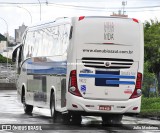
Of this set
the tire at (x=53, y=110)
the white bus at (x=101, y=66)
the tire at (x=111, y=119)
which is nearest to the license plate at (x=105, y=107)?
the white bus at (x=101, y=66)

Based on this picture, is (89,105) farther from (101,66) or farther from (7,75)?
(7,75)

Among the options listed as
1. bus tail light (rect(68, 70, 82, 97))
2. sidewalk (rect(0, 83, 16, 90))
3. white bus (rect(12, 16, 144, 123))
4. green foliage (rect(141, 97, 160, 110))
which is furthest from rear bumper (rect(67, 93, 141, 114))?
sidewalk (rect(0, 83, 16, 90))

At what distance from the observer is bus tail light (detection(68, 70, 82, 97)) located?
18294mm

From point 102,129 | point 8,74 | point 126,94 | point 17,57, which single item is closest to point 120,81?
point 126,94

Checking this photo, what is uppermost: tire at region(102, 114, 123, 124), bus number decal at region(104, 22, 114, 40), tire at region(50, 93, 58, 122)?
bus number decal at region(104, 22, 114, 40)

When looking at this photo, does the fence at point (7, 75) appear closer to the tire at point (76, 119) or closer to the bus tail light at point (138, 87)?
the tire at point (76, 119)

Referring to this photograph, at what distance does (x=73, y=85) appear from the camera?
1831 centimetres

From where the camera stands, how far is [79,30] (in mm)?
18328

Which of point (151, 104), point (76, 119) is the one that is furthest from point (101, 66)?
point (151, 104)

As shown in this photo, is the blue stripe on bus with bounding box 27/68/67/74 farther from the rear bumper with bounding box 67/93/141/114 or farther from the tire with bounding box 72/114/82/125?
the tire with bounding box 72/114/82/125

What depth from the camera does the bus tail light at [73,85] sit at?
1829cm

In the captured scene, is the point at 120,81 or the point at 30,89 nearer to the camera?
the point at 120,81

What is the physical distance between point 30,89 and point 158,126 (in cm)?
662

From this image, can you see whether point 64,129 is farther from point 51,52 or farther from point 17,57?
point 17,57
